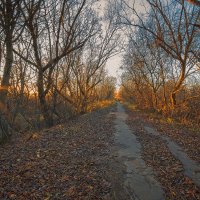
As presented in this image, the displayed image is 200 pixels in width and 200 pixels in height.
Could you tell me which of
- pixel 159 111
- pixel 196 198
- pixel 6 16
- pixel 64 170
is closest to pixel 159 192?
pixel 196 198

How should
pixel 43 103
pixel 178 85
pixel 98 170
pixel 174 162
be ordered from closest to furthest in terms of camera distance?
pixel 98 170, pixel 174 162, pixel 43 103, pixel 178 85

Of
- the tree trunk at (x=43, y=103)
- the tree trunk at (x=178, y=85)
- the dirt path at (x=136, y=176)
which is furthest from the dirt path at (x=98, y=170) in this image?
the tree trunk at (x=178, y=85)

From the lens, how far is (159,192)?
4.95 metres

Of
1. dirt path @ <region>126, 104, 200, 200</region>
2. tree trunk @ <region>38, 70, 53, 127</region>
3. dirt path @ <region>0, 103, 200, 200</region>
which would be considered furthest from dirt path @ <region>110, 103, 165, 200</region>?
tree trunk @ <region>38, 70, 53, 127</region>

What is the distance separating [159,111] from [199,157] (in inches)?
564

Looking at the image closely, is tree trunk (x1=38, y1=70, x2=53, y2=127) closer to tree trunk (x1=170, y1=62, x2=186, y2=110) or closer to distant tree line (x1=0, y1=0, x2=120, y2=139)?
distant tree line (x1=0, y1=0, x2=120, y2=139)

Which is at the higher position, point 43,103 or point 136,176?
point 43,103

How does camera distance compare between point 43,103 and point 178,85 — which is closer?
point 43,103

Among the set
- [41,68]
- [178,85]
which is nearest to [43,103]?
[41,68]

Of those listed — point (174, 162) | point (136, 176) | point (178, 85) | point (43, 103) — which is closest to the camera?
point (136, 176)

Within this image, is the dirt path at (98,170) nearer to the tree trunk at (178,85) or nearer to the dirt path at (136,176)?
the dirt path at (136,176)

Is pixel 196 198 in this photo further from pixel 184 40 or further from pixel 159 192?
pixel 184 40

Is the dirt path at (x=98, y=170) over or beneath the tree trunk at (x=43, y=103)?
beneath

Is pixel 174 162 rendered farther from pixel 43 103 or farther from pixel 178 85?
pixel 178 85
